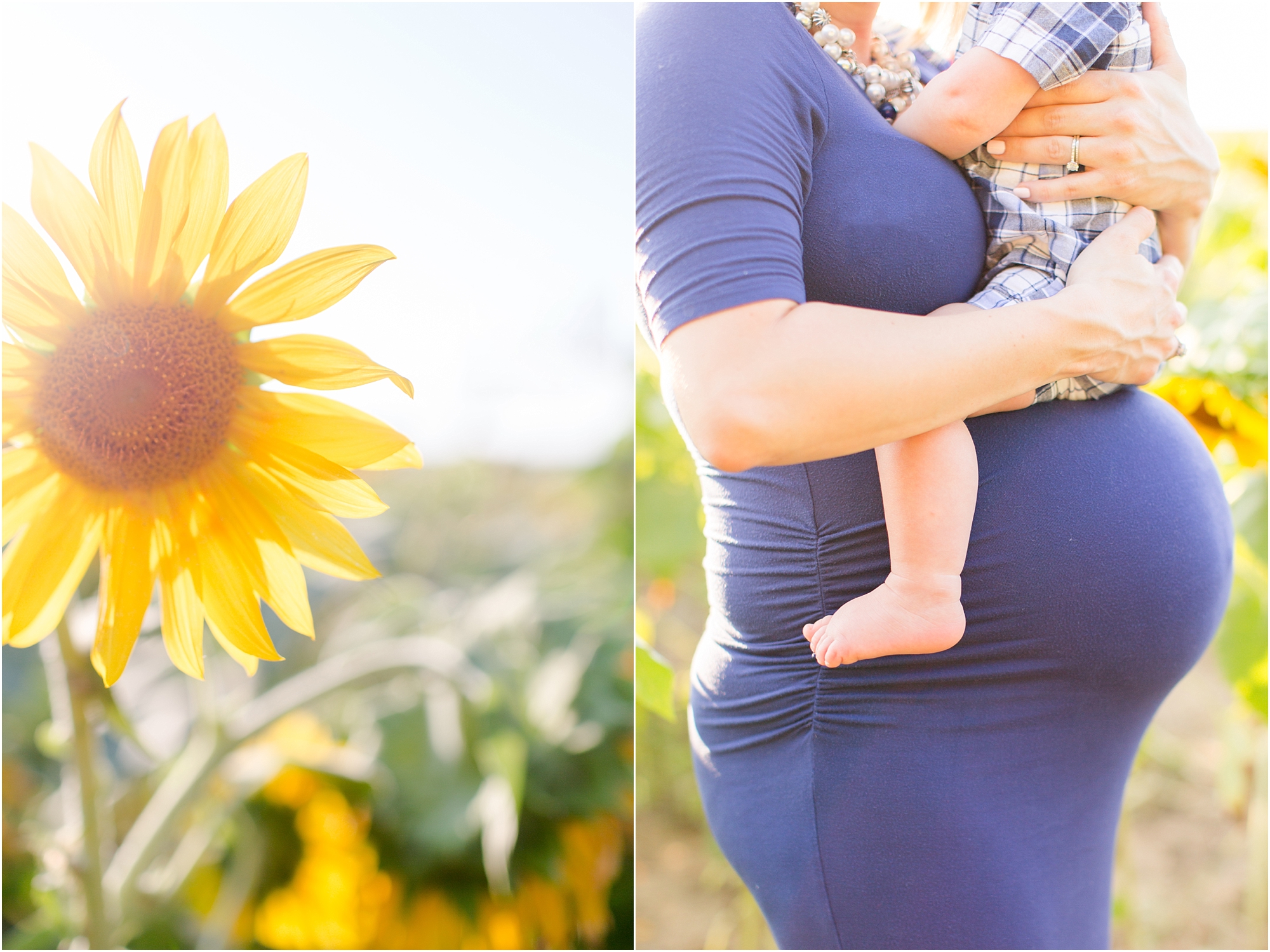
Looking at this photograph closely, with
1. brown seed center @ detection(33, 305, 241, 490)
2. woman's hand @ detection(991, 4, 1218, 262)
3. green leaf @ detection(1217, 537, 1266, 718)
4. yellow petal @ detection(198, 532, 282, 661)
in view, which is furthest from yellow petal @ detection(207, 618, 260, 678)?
green leaf @ detection(1217, 537, 1266, 718)

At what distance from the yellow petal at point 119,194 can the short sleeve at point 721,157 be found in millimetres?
350

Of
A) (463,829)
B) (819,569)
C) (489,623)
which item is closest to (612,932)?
(463,829)

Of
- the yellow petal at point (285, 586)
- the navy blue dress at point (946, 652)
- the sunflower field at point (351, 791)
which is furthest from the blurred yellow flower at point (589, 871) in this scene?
the yellow petal at point (285, 586)

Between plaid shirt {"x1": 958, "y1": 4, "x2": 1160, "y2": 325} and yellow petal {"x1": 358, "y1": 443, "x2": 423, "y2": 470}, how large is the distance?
430 mm

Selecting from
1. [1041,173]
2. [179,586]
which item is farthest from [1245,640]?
[179,586]

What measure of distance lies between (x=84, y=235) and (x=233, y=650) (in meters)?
0.31

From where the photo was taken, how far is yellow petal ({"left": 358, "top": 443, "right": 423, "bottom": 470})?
597 mm

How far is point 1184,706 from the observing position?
1854mm

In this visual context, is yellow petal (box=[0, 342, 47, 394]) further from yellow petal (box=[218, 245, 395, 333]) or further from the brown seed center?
yellow petal (box=[218, 245, 395, 333])

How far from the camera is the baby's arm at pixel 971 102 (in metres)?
0.58

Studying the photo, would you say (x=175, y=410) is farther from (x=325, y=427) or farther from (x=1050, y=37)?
(x=1050, y=37)

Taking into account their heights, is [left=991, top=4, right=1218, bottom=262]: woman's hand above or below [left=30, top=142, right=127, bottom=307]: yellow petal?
above

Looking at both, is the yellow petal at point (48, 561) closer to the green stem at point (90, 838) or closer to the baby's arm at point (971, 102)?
the green stem at point (90, 838)

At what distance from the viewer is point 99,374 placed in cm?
56
